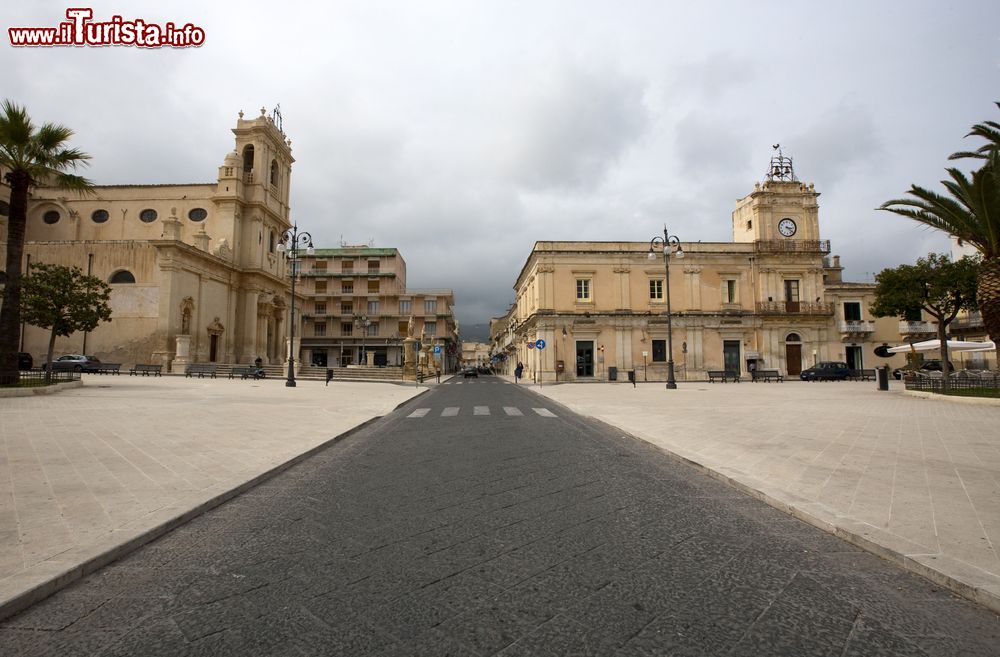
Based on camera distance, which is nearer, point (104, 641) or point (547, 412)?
point (104, 641)

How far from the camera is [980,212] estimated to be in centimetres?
1602

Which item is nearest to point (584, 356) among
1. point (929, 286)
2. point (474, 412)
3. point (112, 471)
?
point (929, 286)

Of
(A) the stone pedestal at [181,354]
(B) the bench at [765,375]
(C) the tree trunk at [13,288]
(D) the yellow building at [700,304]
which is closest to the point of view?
(C) the tree trunk at [13,288]

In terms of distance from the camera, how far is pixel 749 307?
4147 cm

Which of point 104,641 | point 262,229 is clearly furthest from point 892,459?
point 262,229

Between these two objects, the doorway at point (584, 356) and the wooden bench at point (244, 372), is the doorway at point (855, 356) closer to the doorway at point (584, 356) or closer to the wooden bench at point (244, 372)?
the doorway at point (584, 356)

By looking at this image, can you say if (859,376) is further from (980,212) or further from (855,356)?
(980,212)

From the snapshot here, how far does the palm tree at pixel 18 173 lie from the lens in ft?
53.2

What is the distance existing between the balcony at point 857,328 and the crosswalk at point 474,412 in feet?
123

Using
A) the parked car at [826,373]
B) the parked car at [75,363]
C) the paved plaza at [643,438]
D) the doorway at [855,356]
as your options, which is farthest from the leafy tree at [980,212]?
the parked car at [75,363]

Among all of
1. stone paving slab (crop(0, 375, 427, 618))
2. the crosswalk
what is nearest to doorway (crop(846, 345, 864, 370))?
the crosswalk

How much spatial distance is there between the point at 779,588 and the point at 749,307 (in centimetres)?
4205

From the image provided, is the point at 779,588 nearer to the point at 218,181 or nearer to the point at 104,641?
the point at 104,641

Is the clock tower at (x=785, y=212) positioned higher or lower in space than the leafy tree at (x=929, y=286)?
higher
